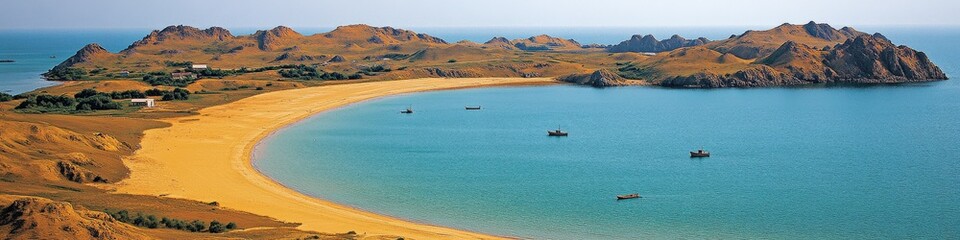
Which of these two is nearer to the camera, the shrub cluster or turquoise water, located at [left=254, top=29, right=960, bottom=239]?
turquoise water, located at [left=254, top=29, right=960, bottom=239]

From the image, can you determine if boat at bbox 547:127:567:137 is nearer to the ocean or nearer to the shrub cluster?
the ocean

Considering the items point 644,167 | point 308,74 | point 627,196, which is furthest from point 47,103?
point 627,196

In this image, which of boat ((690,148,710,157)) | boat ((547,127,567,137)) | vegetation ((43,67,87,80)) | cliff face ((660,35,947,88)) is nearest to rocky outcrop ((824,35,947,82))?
cliff face ((660,35,947,88))

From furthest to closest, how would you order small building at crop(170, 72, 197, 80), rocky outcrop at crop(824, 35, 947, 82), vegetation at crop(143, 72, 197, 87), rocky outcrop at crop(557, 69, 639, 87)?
rocky outcrop at crop(824, 35, 947, 82) → rocky outcrop at crop(557, 69, 639, 87) → small building at crop(170, 72, 197, 80) → vegetation at crop(143, 72, 197, 87)

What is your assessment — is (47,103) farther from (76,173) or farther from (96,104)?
(76,173)

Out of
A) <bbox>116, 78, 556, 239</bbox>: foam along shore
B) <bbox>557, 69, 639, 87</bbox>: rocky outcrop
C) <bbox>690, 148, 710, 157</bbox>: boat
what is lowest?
<bbox>116, 78, 556, 239</bbox>: foam along shore

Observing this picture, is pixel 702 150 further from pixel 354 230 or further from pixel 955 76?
pixel 955 76

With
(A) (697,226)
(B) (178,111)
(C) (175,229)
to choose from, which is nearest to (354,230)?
(C) (175,229)

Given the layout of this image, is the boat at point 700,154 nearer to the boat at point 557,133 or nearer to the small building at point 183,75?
the boat at point 557,133
